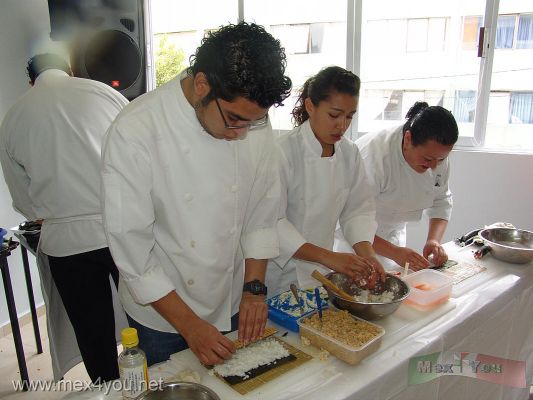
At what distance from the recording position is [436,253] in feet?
5.37

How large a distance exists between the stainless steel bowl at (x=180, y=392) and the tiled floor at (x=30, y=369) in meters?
1.49

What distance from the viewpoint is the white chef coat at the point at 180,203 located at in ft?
3.08

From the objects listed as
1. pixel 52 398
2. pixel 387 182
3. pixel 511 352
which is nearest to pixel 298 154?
pixel 387 182

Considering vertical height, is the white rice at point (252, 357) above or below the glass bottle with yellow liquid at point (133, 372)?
below

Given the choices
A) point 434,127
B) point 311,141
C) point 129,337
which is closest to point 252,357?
point 129,337

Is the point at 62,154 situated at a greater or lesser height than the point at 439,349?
greater

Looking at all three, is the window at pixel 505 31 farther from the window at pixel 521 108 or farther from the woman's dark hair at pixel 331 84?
the woman's dark hair at pixel 331 84

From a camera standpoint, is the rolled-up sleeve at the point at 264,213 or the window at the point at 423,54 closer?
the rolled-up sleeve at the point at 264,213

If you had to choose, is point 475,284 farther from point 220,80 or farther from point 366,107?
point 366,107

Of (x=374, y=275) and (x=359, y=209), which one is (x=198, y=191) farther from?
(x=359, y=209)

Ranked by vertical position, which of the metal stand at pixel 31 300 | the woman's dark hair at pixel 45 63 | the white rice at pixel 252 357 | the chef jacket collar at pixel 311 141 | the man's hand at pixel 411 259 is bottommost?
the metal stand at pixel 31 300

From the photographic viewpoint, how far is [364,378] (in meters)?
0.94

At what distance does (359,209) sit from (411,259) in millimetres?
271

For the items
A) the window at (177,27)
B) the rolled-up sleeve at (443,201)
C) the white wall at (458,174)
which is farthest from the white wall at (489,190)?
the window at (177,27)
